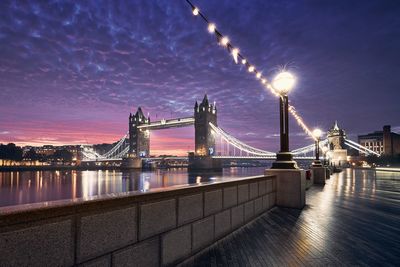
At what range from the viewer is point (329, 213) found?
7.63m

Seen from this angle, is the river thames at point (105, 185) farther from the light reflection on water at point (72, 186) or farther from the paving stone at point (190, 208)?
the paving stone at point (190, 208)

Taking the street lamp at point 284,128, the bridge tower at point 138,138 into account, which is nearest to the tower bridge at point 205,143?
the bridge tower at point 138,138

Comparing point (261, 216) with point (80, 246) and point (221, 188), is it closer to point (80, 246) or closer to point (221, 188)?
point (221, 188)

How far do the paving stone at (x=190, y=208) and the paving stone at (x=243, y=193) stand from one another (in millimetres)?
1678

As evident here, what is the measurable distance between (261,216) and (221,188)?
8.46 feet

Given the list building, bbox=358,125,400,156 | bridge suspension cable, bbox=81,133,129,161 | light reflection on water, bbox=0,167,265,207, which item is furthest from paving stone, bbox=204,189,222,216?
bridge suspension cable, bbox=81,133,129,161

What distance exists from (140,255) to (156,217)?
1.60 feet

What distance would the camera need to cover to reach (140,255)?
10.5ft

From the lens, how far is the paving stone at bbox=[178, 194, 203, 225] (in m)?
3.97

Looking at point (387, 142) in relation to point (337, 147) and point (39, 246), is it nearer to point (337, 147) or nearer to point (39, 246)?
point (337, 147)

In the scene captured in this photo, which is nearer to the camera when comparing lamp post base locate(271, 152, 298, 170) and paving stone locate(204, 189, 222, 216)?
paving stone locate(204, 189, 222, 216)

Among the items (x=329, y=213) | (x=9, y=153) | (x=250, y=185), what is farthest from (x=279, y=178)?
(x=9, y=153)

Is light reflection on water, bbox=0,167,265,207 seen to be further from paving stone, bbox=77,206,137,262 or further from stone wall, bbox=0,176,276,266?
paving stone, bbox=77,206,137,262

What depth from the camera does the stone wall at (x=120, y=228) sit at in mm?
2150
